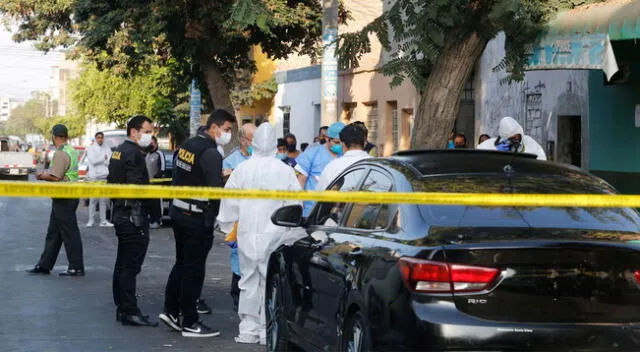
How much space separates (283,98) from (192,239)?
35098 mm

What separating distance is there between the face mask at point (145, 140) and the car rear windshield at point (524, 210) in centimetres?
507

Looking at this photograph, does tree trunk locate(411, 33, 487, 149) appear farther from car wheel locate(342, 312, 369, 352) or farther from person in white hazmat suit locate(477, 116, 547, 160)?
car wheel locate(342, 312, 369, 352)

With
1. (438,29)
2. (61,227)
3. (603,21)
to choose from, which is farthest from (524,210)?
(61,227)

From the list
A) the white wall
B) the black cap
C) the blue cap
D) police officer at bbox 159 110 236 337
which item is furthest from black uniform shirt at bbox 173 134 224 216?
the white wall

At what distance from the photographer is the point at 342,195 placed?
267 inches

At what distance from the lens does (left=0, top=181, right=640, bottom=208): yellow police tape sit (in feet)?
21.4

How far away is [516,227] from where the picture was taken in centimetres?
629

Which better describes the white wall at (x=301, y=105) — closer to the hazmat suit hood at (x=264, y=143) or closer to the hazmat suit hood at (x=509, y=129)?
the hazmat suit hood at (x=509, y=129)

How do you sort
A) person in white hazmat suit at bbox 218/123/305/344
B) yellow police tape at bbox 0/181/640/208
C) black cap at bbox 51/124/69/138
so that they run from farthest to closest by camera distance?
black cap at bbox 51/124/69/138 → person in white hazmat suit at bbox 218/123/305/344 → yellow police tape at bbox 0/181/640/208

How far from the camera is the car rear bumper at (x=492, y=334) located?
6012 mm

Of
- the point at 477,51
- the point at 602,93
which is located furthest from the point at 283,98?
the point at 477,51

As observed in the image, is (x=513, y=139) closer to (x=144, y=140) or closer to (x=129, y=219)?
(x=144, y=140)

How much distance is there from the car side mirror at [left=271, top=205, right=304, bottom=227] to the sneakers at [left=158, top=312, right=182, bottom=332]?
278 cm

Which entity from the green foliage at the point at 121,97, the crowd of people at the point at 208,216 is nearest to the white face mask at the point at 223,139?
the crowd of people at the point at 208,216
